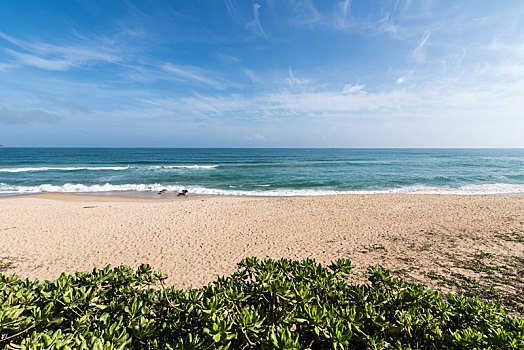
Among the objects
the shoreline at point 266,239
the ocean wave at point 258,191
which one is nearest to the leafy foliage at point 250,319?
the shoreline at point 266,239

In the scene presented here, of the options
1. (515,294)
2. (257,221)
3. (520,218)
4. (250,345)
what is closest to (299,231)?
(257,221)

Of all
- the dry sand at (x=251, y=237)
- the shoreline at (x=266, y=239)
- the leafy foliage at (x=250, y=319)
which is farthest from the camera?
the dry sand at (x=251, y=237)

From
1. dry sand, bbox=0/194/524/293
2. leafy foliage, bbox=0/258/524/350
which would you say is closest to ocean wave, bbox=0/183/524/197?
dry sand, bbox=0/194/524/293

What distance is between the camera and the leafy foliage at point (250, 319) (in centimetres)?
175

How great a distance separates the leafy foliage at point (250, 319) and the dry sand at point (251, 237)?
157 inches

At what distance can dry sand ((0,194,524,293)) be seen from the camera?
22.8ft

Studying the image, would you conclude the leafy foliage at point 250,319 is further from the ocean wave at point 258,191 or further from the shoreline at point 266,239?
the ocean wave at point 258,191

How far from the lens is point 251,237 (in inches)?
365

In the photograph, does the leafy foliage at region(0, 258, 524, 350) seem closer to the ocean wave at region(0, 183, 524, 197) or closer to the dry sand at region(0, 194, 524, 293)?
the dry sand at region(0, 194, 524, 293)

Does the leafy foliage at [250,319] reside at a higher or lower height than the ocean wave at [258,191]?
higher

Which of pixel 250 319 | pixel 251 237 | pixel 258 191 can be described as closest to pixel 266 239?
pixel 251 237

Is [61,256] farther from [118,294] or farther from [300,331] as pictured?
[300,331]

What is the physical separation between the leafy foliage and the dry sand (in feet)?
13.1

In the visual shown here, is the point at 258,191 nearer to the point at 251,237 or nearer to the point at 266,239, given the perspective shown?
the point at 251,237
